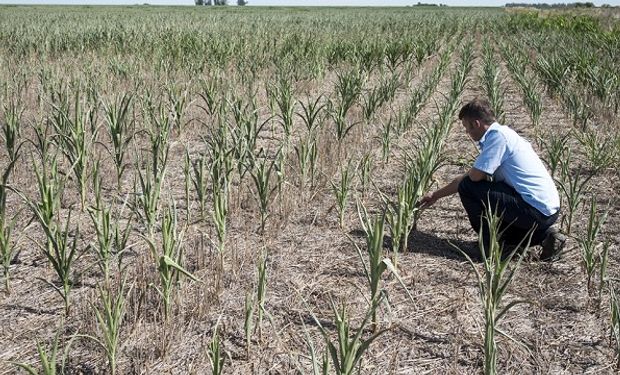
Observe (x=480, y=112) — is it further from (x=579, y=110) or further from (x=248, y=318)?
(x=579, y=110)

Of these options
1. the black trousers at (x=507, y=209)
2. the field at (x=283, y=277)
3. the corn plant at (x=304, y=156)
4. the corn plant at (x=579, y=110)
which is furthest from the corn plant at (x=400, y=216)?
the corn plant at (x=579, y=110)

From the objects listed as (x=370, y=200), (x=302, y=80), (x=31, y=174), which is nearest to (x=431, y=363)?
(x=370, y=200)

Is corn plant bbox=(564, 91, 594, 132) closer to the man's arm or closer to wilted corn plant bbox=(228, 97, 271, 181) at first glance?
the man's arm

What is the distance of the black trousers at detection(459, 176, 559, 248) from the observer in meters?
3.07

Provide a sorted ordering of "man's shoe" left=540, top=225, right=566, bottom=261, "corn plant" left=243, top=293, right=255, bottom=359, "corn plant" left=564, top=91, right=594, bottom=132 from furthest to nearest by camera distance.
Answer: "corn plant" left=564, top=91, right=594, bottom=132
"man's shoe" left=540, top=225, right=566, bottom=261
"corn plant" left=243, top=293, right=255, bottom=359

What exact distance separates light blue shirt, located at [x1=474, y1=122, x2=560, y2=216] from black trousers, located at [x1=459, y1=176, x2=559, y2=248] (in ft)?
0.14

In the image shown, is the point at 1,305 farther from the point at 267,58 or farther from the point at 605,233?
the point at 267,58

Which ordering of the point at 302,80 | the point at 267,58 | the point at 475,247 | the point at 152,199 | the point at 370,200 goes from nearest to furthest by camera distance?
1. the point at 152,199
2. the point at 475,247
3. the point at 370,200
4. the point at 302,80
5. the point at 267,58

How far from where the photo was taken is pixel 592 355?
224 centimetres

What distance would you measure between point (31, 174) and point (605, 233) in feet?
12.4

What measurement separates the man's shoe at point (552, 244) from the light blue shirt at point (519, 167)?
0.12m

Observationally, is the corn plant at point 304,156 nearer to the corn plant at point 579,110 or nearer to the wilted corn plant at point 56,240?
the wilted corn plant at point 56,240

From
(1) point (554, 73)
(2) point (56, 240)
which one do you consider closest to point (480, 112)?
(2) point (56, 240)

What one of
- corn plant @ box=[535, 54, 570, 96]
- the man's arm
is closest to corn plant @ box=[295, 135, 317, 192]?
the man's arm
